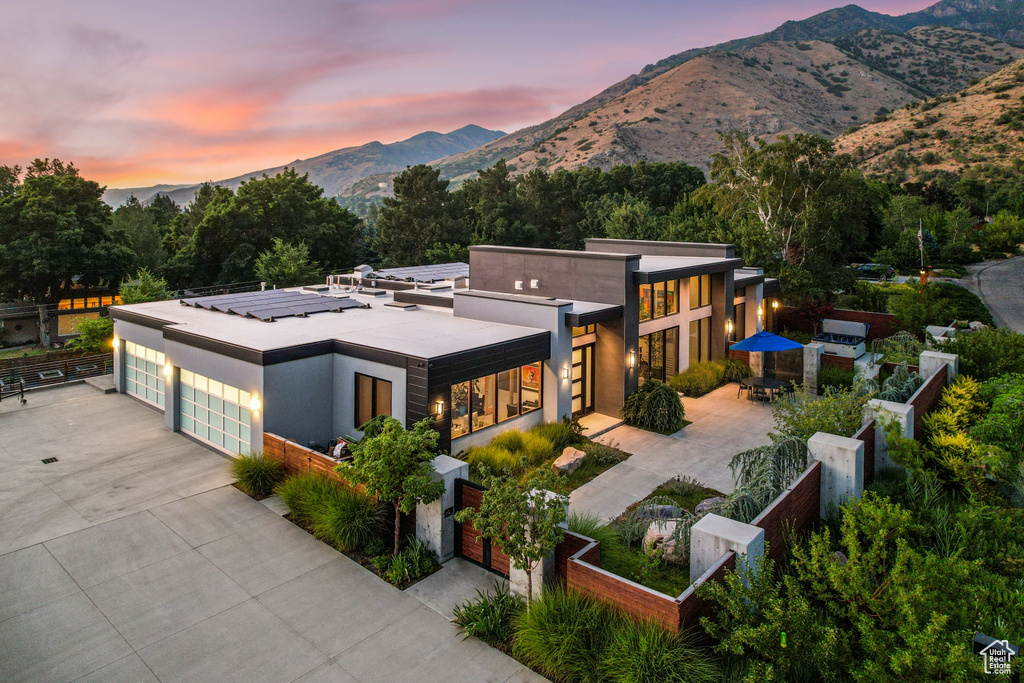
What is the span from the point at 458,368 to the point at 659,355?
9900mm

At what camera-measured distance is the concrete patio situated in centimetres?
1273

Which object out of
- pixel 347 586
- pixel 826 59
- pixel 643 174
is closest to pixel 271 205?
pixel 643 174

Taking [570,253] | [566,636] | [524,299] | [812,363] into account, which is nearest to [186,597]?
[566,636]

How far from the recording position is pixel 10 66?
36344 mm

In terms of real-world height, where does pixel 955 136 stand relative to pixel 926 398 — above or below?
above

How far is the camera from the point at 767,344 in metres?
20.0

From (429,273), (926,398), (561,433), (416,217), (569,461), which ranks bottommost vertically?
(569,461)

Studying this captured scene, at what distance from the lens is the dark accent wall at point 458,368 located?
12797mm

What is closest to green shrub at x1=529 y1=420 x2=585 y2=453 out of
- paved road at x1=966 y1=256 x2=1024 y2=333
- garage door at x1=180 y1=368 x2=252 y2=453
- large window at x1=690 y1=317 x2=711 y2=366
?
garage door at x1=180 y1=368 x2=252 y2=453

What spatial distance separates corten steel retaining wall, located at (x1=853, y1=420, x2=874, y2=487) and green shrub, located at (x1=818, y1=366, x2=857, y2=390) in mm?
8998

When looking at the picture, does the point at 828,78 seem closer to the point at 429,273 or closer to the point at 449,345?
the point at 429,273

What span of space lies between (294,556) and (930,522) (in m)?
10.7

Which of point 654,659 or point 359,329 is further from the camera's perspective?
point 359,329

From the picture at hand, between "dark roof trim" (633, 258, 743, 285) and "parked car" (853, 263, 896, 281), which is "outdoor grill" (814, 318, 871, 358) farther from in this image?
"parked car" (853, 263, 896, 281)
